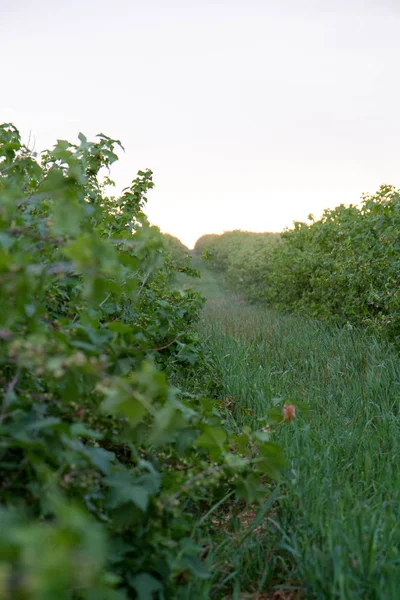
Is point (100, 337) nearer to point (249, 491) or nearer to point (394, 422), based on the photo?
point (249, 491)

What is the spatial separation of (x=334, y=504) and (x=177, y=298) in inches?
107

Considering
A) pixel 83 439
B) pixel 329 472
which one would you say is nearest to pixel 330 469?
pixel 329 472

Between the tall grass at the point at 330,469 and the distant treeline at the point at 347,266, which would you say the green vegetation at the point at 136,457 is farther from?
the distant treeline at the point at 347,266

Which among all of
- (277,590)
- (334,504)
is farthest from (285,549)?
(334,504)

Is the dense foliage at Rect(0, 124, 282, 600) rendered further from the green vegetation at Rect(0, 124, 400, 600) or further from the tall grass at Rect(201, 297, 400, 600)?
the tall grass at Rect(201, 297, 400, 600)

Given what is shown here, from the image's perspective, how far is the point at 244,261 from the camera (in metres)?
17.6

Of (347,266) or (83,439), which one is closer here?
(83,439)

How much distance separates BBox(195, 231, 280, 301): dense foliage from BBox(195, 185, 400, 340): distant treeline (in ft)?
3.41

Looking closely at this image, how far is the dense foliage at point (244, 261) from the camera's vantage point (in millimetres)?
14536

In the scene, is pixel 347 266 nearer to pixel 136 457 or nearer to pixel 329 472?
pixel 329 472

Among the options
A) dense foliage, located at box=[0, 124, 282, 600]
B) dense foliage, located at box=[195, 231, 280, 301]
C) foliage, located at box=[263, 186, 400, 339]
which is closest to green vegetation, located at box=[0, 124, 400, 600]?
dense foliage, located at box=[0, 124, 282, 600]

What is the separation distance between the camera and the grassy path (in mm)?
1716

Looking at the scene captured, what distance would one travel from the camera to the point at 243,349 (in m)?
5.47

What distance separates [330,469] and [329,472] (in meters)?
0.08
